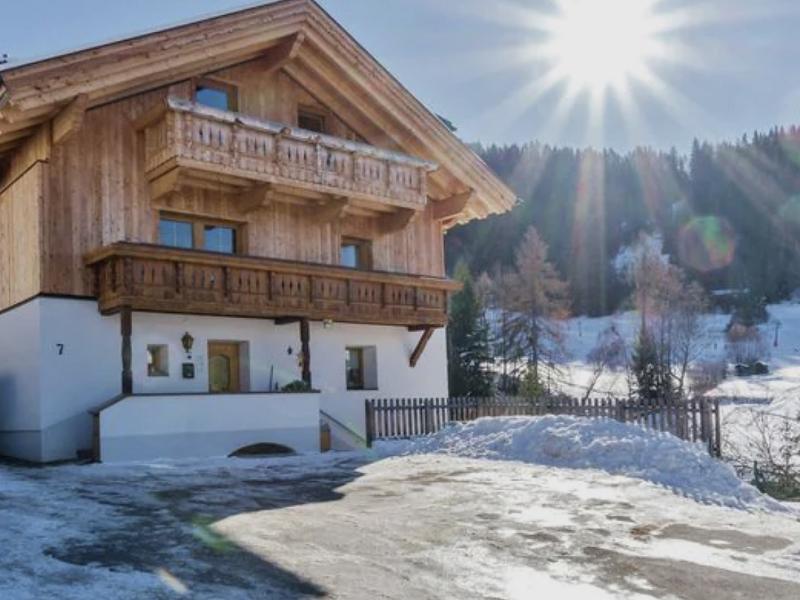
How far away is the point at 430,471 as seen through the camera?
12039 millimetres

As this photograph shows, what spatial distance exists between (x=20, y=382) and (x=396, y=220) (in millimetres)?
9521

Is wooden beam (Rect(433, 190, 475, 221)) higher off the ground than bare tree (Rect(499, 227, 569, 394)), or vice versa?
wooden beam (Rect(433, 190, 475, 221))

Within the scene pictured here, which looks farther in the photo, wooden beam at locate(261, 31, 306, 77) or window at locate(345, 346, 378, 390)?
window at locate(345, 346, 378, 390)

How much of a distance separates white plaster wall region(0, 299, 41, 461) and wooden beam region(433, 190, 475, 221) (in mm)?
11024

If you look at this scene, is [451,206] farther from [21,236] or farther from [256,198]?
[21,236]

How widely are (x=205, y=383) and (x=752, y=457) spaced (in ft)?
37.1

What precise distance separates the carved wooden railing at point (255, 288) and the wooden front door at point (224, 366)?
1345 mm

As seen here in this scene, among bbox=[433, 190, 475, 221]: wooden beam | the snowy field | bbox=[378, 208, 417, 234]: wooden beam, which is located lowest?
the snowy field

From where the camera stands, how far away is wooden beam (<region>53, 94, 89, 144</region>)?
14.9m

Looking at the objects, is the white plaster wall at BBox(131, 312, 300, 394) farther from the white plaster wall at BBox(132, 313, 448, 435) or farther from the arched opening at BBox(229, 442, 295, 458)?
the arched opening at BBox(229, 442, 295, 458)

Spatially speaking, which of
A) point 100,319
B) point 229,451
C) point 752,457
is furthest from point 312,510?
point 752,457

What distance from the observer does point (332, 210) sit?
18.8 meters

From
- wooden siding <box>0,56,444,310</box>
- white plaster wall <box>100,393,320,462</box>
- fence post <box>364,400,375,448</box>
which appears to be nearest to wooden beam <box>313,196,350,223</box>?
wooden siding <box>0,56,444,310</box>

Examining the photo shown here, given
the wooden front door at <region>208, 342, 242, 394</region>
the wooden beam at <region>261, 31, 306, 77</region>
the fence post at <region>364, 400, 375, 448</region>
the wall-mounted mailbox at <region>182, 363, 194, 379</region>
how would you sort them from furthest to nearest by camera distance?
the wooden beam at <region>261, 31, 306, 77</region>, the wooden front door at <region>208, 342, 242, 394</region>, the fence post at <region>364, 400, 375, 448</region>, the wall-mounted mailbox at <region>182, 363, 194, 379</region>
